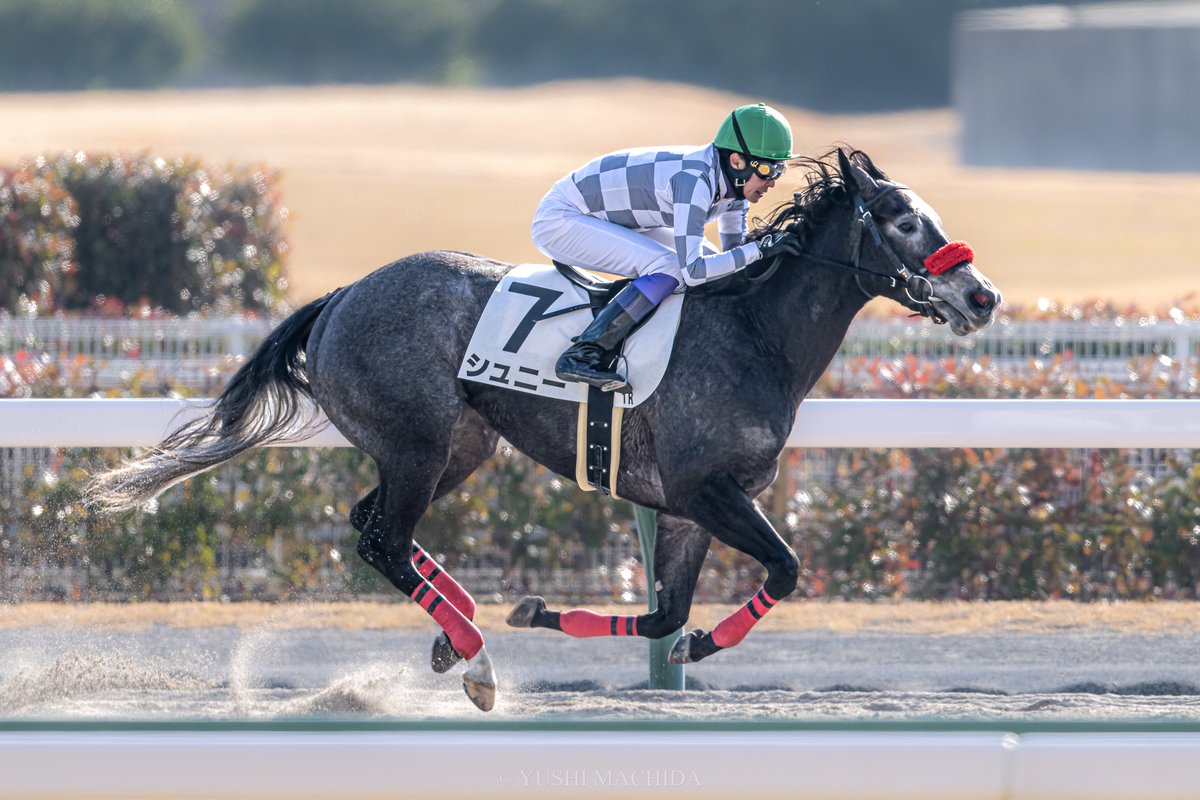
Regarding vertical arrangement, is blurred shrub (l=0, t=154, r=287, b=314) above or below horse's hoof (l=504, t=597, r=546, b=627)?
above

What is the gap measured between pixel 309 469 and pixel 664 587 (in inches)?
84.0

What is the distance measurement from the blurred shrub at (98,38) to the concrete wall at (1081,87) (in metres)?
10.5

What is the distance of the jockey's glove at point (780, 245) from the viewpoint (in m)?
4.01

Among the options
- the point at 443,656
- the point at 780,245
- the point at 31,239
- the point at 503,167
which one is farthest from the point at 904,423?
the point at 503,167

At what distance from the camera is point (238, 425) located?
4336 mm

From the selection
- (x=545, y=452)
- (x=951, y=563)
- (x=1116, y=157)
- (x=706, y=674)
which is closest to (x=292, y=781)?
(x=545, y=452)

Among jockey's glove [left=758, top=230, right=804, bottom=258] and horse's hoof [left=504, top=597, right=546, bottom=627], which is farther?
horse's hoof [left=504, top=597, right=546, bottom=627]

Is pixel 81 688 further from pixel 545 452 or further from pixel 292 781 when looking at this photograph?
pixel 292 781

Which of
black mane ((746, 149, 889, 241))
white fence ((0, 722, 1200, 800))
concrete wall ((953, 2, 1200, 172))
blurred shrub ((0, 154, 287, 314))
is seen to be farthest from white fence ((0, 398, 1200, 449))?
concrete wall ((953, 2, 1200, 172))

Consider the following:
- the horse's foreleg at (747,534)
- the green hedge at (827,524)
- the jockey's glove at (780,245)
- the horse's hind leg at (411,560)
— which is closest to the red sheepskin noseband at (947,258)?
the jockey's glove at (780,245)

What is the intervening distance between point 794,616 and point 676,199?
6.99ft

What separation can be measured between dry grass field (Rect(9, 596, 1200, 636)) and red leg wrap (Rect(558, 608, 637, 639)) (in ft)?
4.32

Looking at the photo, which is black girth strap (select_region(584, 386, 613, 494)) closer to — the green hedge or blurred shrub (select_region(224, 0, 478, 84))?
the green hedge

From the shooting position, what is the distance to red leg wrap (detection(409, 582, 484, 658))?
407 cm
